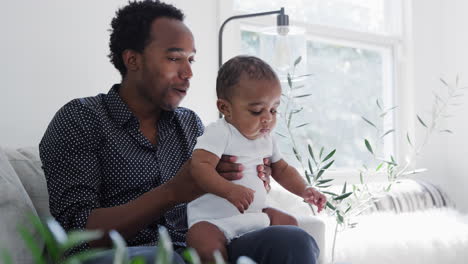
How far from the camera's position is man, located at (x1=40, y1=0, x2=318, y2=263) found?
1537 millimetres

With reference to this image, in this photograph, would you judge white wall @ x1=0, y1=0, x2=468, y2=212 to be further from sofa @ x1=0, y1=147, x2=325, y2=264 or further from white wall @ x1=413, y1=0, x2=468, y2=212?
white wall @ x1=413, y1=0, x2=468, y2=212

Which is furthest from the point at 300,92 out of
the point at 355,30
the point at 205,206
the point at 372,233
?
the point at 205,206

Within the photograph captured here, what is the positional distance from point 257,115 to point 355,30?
2.57 meters

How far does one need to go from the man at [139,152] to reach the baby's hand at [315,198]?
0.48 feet

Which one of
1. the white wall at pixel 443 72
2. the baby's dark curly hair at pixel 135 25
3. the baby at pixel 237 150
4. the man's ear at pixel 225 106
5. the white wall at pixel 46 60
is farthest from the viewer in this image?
the white wall at pixel 443 72

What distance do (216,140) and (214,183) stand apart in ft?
0.49

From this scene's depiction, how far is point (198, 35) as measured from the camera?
10.00ft

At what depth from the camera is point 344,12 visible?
158 inches

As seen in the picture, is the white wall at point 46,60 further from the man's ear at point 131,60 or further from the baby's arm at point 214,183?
the baby's arm at point 214,183

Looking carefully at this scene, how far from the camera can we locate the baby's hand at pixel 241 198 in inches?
53.9

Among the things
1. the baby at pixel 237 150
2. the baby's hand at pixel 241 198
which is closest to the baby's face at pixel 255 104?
the baby at pixel 237 150

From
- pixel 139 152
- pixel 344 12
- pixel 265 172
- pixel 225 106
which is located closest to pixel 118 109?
pixel 139 152

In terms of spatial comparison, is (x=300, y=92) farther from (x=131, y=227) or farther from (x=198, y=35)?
(x=131, y=227)

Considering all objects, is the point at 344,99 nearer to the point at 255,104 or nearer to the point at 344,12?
the point at 344,12
